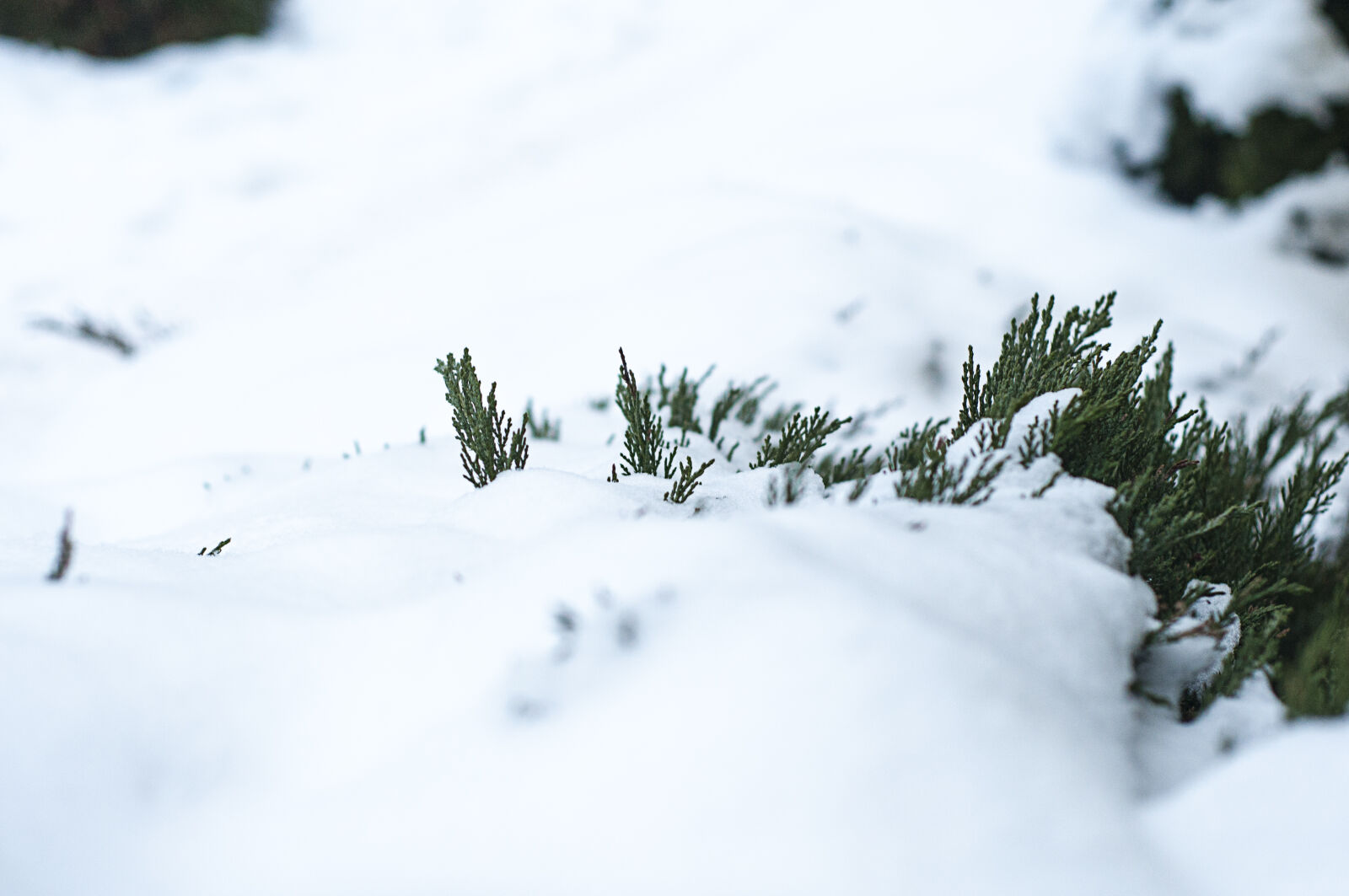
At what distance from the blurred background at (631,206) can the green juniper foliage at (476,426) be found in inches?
55.0

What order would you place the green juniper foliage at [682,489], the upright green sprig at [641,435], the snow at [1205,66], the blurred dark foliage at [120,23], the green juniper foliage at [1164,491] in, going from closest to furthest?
the green juniper foliage at [1164,491] < the green juniper foliage at [682,489] < the upright green sprig at [641,435] < the snow at [1205,66] < the blurred dark foliage at [120,23]

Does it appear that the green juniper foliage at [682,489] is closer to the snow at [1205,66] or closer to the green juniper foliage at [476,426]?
Answer: the green juniper foliage at [476,426]

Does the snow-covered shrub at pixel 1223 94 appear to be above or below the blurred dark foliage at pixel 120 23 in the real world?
above

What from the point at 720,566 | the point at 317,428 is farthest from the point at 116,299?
the point at 720,566

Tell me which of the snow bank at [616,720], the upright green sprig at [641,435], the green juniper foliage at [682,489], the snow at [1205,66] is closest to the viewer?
the snow bank at [616,720]

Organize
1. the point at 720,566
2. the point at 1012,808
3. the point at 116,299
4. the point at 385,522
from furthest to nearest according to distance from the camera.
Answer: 1. the point at 116,299
2. the point at 385,522
3. the point at 720,566
4. the point at 1012,808

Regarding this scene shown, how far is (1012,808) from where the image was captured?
767 mm

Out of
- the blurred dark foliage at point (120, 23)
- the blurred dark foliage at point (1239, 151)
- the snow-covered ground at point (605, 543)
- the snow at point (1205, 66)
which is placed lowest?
the snow-covered ground at point (605, 543)

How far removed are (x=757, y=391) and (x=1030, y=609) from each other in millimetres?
1939

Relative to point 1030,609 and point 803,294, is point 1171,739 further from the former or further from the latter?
point 803,294

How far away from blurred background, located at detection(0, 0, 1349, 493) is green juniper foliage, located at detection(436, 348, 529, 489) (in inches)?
55.0

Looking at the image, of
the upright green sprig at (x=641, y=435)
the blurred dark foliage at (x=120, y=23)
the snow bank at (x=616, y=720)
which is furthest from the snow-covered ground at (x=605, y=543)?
the blurred dark foliage at (x=120, y=23)

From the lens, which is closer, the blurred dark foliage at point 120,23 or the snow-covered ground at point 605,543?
the snow-covered ground at point 605,543

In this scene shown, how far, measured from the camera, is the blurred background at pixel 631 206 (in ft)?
10.8
